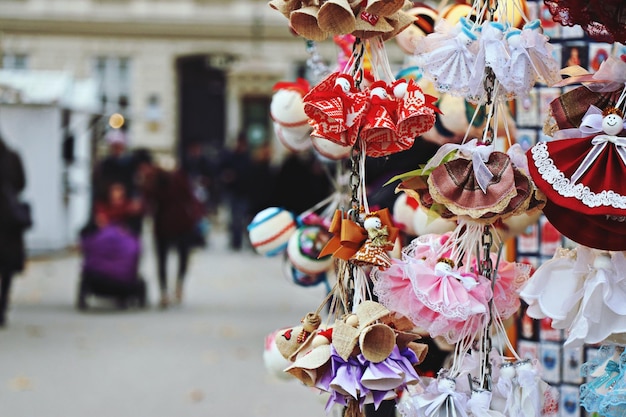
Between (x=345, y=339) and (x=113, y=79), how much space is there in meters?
27.8

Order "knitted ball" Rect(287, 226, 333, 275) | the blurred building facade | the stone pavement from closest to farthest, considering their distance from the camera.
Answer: "knitted ball" Rect(287, 226, 333, 275) → the stone pavement → the blurred building facade

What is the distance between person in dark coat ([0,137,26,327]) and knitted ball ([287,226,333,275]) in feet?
16.0

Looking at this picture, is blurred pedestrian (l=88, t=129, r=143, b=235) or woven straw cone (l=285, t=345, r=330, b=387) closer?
woven straw cone (l=285, t=345, r=330, b=387)

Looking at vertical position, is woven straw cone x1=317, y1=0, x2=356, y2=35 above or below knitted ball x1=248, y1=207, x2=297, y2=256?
above

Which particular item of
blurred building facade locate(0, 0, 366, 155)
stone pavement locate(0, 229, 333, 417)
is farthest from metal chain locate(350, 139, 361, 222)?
blurred building facade locate(0, 0, 366, 155)

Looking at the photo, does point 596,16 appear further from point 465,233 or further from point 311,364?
point 311,364

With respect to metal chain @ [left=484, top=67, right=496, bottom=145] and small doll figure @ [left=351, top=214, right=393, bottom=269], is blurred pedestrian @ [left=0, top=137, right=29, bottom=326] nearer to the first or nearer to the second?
small doll figure @ [left=351, top=214, right=393, bottom=269]

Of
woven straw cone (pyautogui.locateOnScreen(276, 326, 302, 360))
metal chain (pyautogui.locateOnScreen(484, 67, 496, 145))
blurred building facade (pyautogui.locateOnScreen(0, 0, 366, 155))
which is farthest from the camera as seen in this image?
blurred building facade (pyautogui.locateOnScreen(0, 0, 366, 155))

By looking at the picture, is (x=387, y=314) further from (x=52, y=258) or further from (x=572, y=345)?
(x=52, y=258)

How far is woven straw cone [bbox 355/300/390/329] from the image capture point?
2.92 m

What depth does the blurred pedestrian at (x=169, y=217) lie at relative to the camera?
419 inches

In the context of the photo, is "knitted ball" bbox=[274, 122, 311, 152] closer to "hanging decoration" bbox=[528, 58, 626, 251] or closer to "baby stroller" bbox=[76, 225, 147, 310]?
"hanging decoration" bbox=[528, 58, 626, 251]

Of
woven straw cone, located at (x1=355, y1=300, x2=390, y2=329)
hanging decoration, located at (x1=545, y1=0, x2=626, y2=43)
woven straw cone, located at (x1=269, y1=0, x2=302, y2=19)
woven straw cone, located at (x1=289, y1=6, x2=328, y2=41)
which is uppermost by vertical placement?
hanging decoration, located at (x1=545, y1=0, x2=626, y2=43)

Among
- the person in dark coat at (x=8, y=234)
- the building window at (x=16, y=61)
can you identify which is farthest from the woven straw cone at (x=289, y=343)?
the building window at (x=16, y=61)
